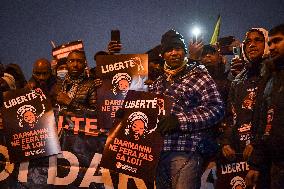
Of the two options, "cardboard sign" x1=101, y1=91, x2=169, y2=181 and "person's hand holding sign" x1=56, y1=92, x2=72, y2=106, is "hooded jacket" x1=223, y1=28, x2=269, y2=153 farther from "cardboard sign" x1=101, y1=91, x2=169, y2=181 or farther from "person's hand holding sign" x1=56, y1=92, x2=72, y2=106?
"person's hand holding sign" x1=56, y1=92, x2=72, y2=106

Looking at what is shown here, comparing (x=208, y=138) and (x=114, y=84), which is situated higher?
(x=114, y=84)

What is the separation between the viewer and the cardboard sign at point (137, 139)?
496 centimetres

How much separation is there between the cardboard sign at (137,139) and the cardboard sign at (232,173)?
3.89 feet

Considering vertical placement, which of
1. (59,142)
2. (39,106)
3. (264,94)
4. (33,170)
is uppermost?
(264,94)

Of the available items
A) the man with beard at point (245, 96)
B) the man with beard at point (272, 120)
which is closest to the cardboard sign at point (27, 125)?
the man with beard at point (245, 96)

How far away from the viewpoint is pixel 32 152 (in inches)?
237

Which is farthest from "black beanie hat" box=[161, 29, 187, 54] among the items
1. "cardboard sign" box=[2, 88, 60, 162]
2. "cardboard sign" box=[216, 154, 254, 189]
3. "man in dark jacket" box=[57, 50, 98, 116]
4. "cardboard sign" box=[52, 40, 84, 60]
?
"cardboard sign" box=[52, 40, 84, 60]

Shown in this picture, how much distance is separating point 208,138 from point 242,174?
0.81m

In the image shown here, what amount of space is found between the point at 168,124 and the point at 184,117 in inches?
9.1

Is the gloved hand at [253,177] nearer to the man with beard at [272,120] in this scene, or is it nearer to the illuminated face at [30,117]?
the man with beard at [272,120]

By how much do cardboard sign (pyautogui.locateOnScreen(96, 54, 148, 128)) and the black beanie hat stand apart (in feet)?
2.27

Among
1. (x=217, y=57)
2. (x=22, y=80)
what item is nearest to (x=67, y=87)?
(x=22, y=80)

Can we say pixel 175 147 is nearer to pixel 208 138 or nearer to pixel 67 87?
pixel 208 138

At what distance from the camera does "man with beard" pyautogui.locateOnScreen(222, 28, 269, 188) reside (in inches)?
202
